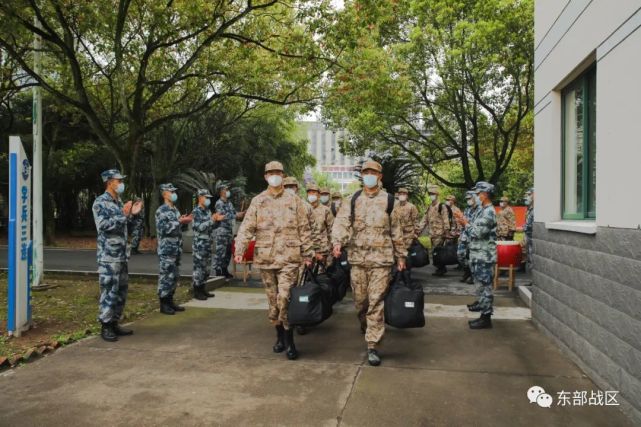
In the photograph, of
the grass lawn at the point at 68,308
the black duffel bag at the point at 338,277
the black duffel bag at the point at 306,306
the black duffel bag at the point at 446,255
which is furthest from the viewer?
the black duffel bag at the point at 446,255

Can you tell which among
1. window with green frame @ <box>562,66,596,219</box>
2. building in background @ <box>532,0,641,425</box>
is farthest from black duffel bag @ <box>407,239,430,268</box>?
window with green frame @ <box>562,66,596,219</box>

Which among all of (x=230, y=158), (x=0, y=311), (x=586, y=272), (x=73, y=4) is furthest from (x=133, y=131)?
(x=230, y=158)

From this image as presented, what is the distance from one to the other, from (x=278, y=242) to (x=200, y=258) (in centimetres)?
347

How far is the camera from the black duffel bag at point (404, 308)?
488 centimetres

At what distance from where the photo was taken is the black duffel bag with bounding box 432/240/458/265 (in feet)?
35.8

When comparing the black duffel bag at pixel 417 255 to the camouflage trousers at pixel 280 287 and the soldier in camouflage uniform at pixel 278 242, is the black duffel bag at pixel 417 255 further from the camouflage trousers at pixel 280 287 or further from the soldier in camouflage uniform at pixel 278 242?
the camouflage trousers at pixel 280 287

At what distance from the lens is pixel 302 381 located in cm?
444

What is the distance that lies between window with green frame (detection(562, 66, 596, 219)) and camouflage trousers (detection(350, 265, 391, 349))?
87.4 inches

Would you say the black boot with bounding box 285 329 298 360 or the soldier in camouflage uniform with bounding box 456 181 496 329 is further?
the soldier in camouflage uniform with bounding box 456 181 496 329

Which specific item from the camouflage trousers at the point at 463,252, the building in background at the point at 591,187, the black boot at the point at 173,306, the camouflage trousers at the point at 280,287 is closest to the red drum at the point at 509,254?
the camouflage trousers at the point at 463,252

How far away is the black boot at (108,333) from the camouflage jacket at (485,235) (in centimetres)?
469

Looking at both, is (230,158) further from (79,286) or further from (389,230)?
(389,230)

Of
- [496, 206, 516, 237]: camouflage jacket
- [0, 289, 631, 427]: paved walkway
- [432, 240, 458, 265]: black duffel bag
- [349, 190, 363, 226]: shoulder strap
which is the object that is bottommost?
[0, 289, 631, 427]: paved walkway

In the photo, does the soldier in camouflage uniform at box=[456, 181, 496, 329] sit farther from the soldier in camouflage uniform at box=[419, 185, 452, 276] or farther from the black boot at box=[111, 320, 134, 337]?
the soldier in camouflage uniform at box=[419, 185, 452, 276]
